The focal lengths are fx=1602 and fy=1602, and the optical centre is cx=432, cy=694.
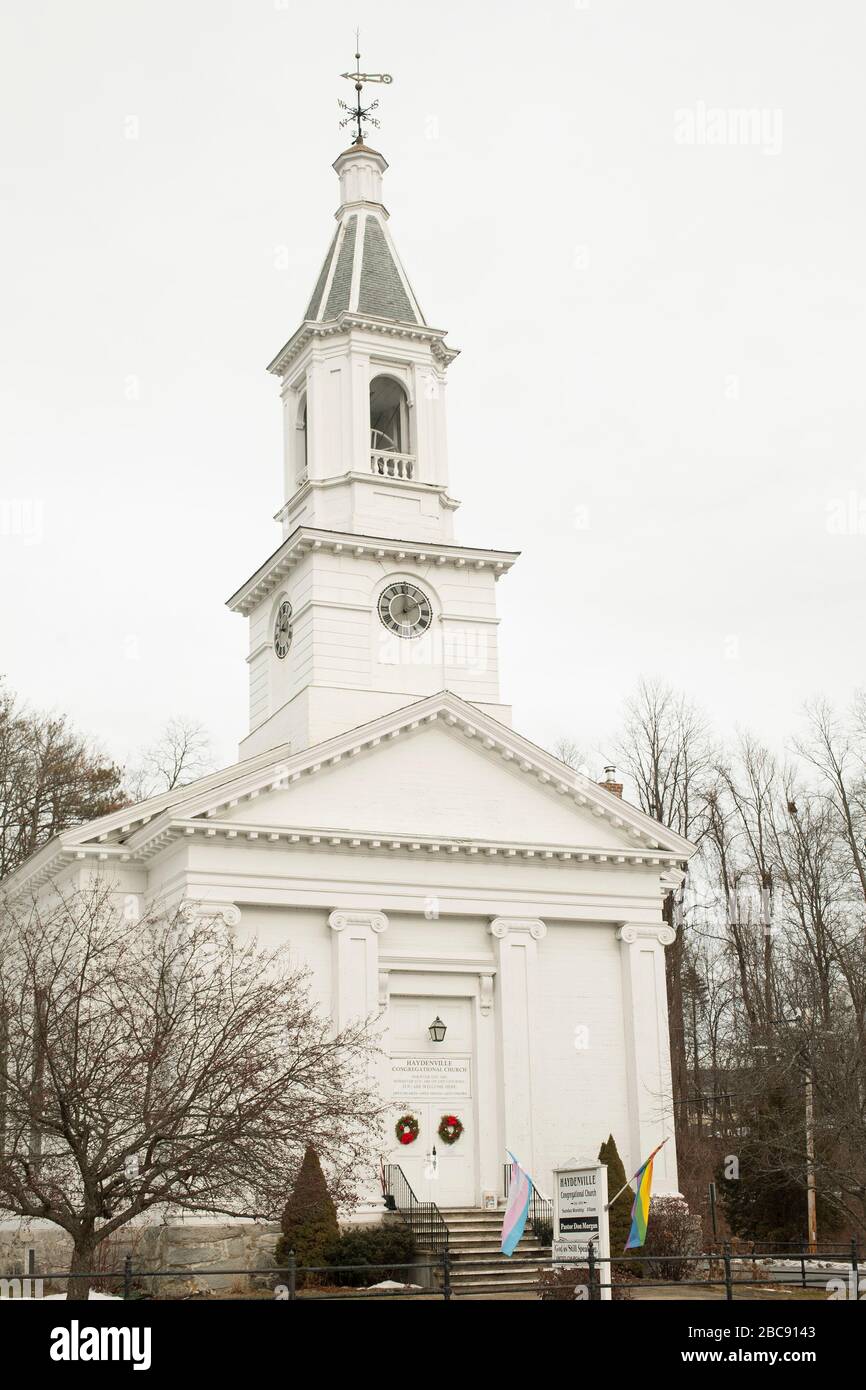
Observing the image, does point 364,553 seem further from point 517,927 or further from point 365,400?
point 517,927

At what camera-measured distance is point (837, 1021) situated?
32562mm

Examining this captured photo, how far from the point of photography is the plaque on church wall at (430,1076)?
1201 inches

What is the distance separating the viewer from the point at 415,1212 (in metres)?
28.2

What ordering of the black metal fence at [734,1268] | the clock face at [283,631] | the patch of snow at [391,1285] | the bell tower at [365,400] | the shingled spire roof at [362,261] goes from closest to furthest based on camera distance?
1. the black metal fence at [734,1268]
2. the patch of snow at [391,1285]
3. the clock face at [283,631]
4. the bell tower at [365,400]
5. the shingled spire roof at [362,261]

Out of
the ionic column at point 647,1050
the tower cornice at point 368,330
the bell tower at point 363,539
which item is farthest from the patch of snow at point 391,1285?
the tower cornice at point 368,330

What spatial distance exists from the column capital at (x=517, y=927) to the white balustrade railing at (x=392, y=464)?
11158 millimetres

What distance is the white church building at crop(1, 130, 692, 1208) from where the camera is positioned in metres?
30.0

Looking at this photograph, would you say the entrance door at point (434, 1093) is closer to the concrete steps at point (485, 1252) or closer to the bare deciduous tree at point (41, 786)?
the concrete steps at point (485, 1252)

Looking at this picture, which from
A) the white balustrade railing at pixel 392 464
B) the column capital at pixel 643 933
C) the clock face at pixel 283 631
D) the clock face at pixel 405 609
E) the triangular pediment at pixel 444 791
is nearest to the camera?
the triangular pediment at pixel 444 791

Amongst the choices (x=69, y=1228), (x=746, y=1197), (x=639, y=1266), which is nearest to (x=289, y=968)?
(x=639, y=1266)

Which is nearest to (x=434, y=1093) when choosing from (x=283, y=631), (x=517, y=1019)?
(x=517, y=1019)

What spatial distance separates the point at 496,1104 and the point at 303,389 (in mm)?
17781

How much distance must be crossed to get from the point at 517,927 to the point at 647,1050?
12.0 feet
